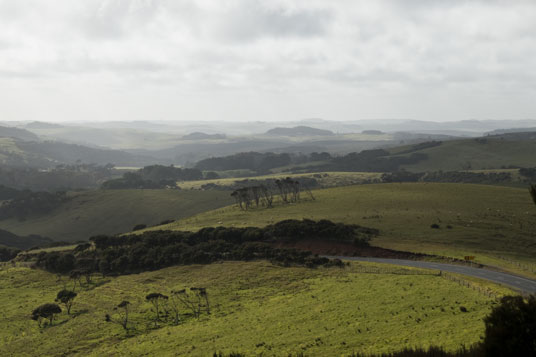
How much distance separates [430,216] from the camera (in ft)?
356

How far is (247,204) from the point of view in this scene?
154 m

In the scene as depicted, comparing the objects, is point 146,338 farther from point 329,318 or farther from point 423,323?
point 423,323

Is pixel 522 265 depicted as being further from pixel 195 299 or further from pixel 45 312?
pixel 45 312

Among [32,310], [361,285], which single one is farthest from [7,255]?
[361,285]

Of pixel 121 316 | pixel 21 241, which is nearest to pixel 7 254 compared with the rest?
pixel 21 241

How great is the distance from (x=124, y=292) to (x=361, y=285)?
40390 mm

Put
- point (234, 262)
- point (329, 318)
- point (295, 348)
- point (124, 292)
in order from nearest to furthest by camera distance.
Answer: point (295, 348), point (329, 318), point (124, 292), point (234, 262)

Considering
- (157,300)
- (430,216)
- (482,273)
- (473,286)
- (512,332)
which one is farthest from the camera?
(430,216)

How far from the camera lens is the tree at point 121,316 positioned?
59756 mm

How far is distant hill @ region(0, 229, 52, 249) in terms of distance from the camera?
168500mm

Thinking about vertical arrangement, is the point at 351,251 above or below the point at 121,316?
above

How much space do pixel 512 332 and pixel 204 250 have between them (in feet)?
229

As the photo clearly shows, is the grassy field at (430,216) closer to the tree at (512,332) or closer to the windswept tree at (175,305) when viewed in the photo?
the tree at (512,332)

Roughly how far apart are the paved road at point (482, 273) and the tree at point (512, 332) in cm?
2307
